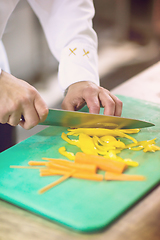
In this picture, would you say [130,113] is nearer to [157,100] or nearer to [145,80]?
[157,100]

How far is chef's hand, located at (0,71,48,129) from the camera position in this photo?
1182 millimetres

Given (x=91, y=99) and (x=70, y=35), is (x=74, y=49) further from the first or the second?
(x=91, y=99)

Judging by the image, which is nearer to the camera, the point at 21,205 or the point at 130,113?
the point at 21,205

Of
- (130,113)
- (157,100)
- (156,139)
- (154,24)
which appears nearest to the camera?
(156,139)

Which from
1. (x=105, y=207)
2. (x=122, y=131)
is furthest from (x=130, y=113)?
(x=105, y=207)

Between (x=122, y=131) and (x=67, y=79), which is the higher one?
(x=67, y=79)

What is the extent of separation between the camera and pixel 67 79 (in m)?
1.63

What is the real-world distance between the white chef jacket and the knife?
307 mm

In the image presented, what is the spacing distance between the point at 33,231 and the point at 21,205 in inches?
5.0

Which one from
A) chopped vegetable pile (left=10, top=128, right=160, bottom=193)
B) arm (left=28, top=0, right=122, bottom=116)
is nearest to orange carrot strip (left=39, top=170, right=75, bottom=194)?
chopped vegetable pile (left=10, top=128, right=160, bottom=193)

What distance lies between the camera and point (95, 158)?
1119 mm

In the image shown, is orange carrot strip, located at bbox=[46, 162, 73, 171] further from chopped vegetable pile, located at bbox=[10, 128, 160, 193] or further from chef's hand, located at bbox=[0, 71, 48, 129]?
chef's hand, located at bbox=[0, 71, 48, 129]

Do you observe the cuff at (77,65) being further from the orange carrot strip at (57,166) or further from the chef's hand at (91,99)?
the orange carrot strip at (57,166)

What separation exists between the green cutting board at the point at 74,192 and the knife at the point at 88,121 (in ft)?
0.49
